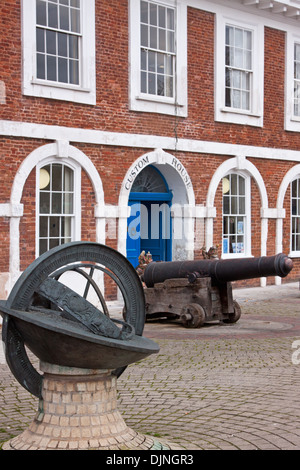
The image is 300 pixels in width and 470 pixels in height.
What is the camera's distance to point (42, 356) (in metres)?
5.36

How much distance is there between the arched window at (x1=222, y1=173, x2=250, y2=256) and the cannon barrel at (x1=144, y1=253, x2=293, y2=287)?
17.7 ft

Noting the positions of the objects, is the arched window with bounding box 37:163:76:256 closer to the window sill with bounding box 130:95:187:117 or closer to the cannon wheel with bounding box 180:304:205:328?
the window sill with bounding box 130:95:187:117

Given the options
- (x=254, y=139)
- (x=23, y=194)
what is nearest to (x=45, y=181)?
(x=23, y=194)

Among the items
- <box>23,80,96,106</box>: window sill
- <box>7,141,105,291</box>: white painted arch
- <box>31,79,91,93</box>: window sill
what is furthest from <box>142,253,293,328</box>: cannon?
<box>31,79,91,93</box>: window sill

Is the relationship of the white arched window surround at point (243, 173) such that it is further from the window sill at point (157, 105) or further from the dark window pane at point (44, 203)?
the dark window pane at point (44, 203)

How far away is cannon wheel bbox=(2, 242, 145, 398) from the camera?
529 centimetres

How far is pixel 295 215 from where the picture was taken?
21.1 metres

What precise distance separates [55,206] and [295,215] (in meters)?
8.51

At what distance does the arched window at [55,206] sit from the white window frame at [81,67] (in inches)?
55.1

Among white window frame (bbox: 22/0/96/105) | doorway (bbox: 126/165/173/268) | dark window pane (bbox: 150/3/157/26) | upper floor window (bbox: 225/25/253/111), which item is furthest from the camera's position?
upper floor window (bbox: 225/25/253/111)

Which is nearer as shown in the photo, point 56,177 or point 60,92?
point 60,92

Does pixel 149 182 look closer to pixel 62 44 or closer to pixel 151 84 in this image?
pixel 151 84

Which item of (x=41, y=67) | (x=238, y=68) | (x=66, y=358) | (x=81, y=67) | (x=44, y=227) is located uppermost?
(x=238, y=68)

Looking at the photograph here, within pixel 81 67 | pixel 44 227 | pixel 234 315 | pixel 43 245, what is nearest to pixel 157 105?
pixel 81 67
